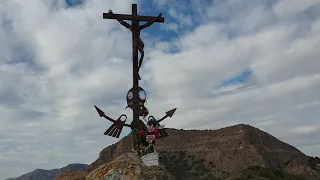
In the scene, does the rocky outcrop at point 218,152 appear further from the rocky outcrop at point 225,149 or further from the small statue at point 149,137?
the small statue at point 149,137

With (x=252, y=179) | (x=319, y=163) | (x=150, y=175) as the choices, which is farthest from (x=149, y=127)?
(x=319, y=163)

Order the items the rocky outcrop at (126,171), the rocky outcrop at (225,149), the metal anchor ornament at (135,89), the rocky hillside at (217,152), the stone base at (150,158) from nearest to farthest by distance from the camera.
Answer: the rocky outcrop at (126,171), the stone base at (150,158), the metal anchor ornament at (135,89), the rocky hillside at (217,152), the rocky outcrop at (225,149)

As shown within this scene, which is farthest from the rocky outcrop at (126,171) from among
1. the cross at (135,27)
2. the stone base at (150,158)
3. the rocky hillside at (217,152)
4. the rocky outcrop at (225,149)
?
the rocky outcrop at (225,149)

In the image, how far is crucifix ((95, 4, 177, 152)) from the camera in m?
15.1

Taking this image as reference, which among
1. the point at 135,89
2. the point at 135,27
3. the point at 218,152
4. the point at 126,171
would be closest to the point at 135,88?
the point at 135,89

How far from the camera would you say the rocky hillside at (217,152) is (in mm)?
125875

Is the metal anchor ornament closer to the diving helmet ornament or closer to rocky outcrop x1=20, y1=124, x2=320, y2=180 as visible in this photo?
the diving helmet ornament

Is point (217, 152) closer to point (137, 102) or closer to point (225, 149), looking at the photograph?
point (225, 149)

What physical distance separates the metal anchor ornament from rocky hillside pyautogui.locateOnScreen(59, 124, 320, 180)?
103 metres

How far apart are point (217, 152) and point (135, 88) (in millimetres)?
125446

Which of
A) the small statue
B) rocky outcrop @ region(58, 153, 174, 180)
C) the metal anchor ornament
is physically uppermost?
the metal anchor ornament

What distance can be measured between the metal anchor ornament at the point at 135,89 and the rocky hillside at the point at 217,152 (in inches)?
4071

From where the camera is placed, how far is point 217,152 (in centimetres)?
13825

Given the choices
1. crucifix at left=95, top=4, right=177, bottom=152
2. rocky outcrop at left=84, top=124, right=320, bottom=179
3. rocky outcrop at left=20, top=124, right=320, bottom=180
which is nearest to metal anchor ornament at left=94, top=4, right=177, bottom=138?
crucifix at left=95, top=4, right=177, bottom=152
